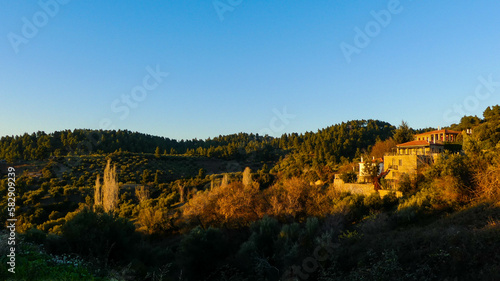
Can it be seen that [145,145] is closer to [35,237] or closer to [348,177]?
[348,177]

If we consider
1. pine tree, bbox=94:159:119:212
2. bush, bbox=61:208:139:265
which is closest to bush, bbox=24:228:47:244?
bush, bbox=61:208:139:265

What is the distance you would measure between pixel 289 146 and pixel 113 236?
259ft

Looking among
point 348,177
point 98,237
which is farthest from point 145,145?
point 98,237

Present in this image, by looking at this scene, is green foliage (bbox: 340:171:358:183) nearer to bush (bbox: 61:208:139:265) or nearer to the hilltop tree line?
the hilltop tree line

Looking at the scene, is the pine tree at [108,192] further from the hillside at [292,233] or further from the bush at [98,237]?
the bush at [98,237]

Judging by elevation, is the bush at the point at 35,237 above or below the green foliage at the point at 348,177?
below

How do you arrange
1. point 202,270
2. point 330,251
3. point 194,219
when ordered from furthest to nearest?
point 194,219, point 202,270, point 330,251

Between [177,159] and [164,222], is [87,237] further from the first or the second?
[177,159]

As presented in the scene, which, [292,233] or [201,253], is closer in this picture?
[201,253]

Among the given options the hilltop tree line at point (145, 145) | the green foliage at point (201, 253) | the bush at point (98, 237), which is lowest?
the green foliage at point (201, 253)

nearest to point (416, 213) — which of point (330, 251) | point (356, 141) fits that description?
point (330, 251)

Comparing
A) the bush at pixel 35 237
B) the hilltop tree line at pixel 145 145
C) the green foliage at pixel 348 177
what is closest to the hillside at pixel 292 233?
the bush at pixel 35 237

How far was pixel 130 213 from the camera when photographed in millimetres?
32969

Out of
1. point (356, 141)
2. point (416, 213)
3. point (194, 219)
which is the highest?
point (356, 141)
